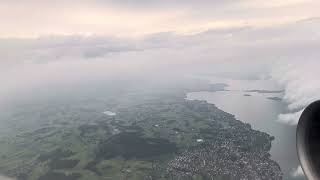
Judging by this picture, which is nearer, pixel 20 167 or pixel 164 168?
pixel 164 168

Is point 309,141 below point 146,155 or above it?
above

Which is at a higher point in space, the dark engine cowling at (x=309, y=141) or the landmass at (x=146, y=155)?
the dark engine cowling at (x=309, y=141)

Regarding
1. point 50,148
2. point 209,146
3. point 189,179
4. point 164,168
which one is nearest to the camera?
point 189,179

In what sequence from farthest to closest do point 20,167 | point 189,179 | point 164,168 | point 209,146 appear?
point 209,146
point 20,167
point 164,168
point 189,179

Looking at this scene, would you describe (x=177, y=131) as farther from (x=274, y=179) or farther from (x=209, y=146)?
(x=274, y=179)

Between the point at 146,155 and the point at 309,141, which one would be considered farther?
the point at 146,155

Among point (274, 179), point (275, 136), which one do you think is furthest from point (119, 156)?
point (275, 136)

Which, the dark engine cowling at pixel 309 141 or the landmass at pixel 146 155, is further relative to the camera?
the landmass at pixel 146 155
